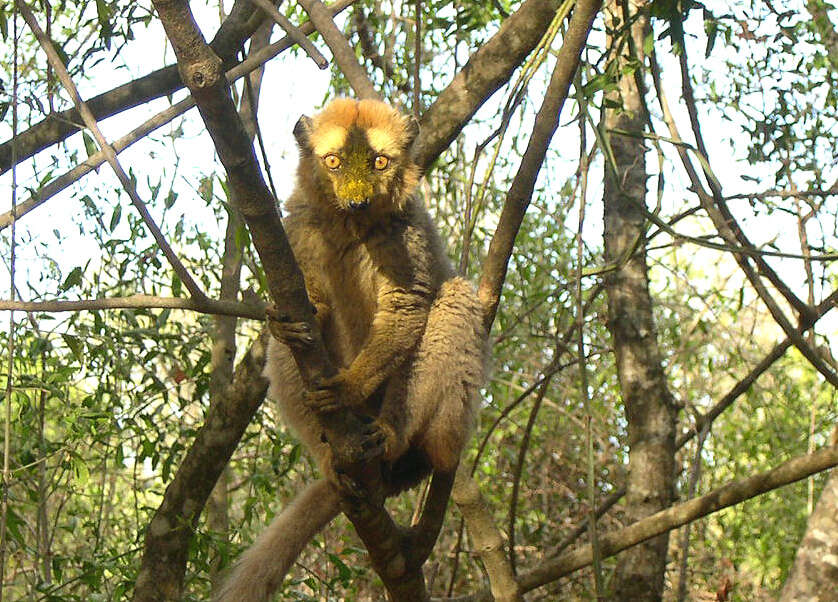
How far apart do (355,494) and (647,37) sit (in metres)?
2.45

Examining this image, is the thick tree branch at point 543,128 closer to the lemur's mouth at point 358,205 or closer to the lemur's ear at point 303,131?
the lemur's mouth at point 358,205

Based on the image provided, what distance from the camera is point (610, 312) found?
18.4 ft

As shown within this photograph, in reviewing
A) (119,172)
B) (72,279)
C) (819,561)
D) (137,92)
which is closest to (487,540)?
(819,561)

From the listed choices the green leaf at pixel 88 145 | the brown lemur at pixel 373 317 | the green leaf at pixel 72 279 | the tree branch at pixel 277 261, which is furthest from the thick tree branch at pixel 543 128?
the green leaf at pixel 72 279

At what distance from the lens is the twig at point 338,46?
4738 mm

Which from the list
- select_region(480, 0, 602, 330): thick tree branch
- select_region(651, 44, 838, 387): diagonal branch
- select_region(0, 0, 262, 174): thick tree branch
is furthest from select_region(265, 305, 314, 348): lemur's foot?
select_region(0, 0, 262, 174): thick tree branch

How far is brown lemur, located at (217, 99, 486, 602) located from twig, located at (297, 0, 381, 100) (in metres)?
0.67

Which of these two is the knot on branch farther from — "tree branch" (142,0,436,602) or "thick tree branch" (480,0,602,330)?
"thick tree branch" (480,0,602,330)

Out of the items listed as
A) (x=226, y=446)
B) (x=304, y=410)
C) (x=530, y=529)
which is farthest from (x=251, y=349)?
(x=530, y=529)

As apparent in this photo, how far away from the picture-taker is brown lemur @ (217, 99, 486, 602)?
396cm

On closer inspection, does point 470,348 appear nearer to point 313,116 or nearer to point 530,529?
point 313,116

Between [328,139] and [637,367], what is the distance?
2.39m

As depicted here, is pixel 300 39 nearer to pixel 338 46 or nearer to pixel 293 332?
pixel 293 332

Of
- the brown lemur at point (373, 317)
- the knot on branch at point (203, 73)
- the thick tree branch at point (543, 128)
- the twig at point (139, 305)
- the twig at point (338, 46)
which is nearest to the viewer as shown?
the knot on branch at point (203, 73)
